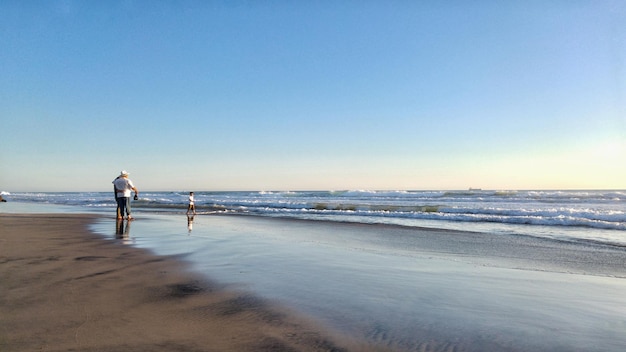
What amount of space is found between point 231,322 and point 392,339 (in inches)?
57.7

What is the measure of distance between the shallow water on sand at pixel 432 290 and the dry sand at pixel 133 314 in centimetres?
45

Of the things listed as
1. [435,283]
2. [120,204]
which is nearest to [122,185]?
[120,204]

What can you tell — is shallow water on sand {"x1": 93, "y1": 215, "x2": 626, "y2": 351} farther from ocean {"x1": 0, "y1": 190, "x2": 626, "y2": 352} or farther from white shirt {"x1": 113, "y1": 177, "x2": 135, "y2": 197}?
white shirt {"x1": 113, "y1": 177, "x2": 135, "y2": 197}

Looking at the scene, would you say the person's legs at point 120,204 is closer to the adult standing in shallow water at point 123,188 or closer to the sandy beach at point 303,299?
the adult standing in shallow water at point 123,188

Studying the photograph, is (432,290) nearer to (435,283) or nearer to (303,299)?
(435,283)

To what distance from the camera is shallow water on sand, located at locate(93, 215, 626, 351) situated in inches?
134

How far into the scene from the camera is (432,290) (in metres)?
4.96

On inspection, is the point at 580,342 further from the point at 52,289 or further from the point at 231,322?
the point at 52,289

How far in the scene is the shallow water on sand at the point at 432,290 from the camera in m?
3.39

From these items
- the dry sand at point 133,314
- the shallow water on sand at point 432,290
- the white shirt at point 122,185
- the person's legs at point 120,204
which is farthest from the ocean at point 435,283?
the person's legs at point 120,204

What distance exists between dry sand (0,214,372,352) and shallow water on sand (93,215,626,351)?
448mm

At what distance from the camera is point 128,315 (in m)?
3.71

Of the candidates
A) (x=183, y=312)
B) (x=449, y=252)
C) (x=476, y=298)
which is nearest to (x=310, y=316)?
(x=183, y=312)

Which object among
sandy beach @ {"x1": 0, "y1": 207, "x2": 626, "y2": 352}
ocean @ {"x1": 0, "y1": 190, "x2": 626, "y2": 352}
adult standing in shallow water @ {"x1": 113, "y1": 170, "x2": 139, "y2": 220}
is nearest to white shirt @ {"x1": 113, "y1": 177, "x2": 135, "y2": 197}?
adult standing in shallow water @ {"x1": 113, "y1": 170, "x2": 139, "y2": 220}
